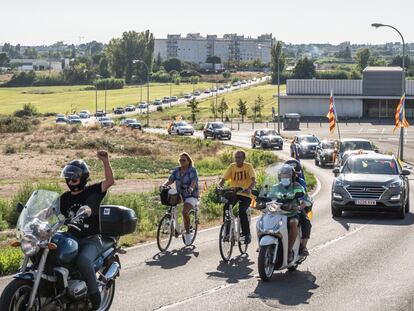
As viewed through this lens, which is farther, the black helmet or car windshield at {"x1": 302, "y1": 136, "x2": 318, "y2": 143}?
car windshield at {"x1": 302, "y1": 136, "x2": 318, "y2": 143}

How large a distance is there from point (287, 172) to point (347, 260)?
2.22m

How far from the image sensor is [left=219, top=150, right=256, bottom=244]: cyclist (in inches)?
551

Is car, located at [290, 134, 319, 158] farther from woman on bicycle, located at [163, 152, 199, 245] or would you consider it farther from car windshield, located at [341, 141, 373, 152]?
woman on bicycle, located at [163, 152, 199, 245]

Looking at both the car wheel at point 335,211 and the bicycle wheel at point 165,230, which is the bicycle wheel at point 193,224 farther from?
the car wheel at point 335,211

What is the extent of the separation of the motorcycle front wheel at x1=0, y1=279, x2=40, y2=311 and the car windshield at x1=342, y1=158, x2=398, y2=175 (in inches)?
547

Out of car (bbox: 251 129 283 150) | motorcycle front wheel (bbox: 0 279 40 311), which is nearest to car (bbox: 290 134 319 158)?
car (bbox: 251 129 283 150)

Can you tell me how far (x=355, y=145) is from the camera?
36.1 m

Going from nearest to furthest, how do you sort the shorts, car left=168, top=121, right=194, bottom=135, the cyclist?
the cyclist < the shorts < car left=168, top=121, right=194, bottom=135

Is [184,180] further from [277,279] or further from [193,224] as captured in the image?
[277,279]

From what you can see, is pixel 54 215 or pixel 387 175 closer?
pixel 54 215

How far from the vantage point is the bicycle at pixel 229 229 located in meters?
13.4

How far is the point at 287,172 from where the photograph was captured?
1245cm

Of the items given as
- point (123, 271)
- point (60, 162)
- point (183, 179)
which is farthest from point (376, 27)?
point (123, 271)

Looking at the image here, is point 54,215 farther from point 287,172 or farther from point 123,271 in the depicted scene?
point 287,172
